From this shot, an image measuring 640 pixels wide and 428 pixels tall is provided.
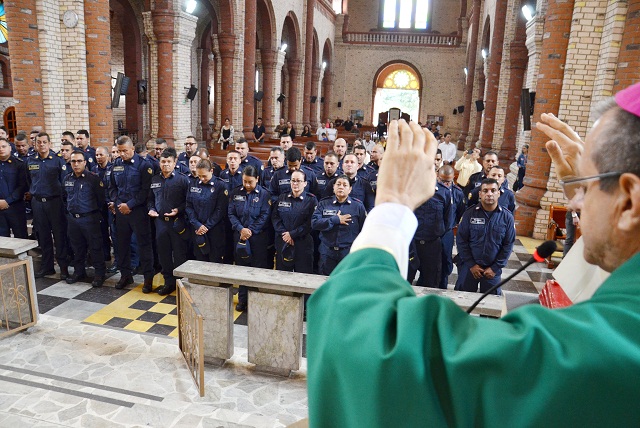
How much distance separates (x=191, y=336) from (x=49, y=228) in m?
4.46

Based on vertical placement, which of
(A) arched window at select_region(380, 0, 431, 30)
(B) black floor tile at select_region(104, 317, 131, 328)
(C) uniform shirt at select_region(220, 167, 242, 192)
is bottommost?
(B) black floor tile at select_region(104, 317, 131, 328)

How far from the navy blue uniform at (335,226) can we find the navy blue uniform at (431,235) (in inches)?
34.7

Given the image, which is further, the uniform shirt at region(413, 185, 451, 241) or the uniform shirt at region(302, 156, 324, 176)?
the uniform shirt at region(302, 156, 324, 176)

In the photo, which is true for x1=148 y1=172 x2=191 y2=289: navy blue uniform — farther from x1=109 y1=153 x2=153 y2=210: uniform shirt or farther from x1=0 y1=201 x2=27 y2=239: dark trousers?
x1=0 y1=201 x2=27 y2=239: dark trousers

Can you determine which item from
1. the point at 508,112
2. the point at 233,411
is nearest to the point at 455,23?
the point at 508,112

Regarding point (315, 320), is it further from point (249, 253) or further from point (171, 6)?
point (171, 6)

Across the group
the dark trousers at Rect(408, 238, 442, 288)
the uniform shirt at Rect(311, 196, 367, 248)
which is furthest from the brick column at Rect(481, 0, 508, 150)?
the uniform shirt at Rect(311, 196, 367, 248)

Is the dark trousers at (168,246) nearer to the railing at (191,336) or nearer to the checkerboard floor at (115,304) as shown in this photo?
the checkerboard floor at (115,304)

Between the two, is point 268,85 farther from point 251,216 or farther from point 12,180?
point 251,216

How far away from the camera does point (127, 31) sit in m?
18.5

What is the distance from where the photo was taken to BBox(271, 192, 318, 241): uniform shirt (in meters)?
6.02

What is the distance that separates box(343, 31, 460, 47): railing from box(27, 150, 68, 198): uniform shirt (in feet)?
91.6

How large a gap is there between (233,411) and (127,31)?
61.2 ft

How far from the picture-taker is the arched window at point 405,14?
33.8 metres
